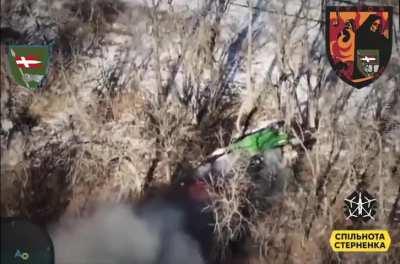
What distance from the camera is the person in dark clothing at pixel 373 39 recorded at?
1.88m

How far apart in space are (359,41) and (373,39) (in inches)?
1.6

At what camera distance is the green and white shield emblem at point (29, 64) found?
74.4 inches

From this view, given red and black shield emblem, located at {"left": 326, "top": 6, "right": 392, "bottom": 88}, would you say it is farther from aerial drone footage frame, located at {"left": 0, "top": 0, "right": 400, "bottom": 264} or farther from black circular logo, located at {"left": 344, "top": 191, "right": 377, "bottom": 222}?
black circular logo, located at {"left": 344, "top": 191, "right": 377, "bottom": 222}

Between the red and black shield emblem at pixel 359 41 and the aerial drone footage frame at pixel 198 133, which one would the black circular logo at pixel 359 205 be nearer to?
the aerial drone footage frame at pixel 198 133

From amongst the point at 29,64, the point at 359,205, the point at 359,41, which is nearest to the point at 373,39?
the point at 359,41

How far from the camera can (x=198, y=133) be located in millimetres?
1922

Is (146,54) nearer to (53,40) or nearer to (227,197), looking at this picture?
(53,40)

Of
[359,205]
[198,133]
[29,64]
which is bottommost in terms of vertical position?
[359,205]

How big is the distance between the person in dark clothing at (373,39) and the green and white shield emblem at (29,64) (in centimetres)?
94

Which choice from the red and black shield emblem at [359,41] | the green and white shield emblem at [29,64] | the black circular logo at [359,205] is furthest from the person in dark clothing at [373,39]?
the green and white shield emblem at [29,64]

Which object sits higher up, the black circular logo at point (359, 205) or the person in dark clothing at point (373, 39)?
the person in dark clothing at point (373, 39)

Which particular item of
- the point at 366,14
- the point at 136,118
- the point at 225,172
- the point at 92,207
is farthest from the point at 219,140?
the point at 366,14

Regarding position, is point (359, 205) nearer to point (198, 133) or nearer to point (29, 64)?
point (198, 133)

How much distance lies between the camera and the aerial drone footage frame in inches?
74.4
